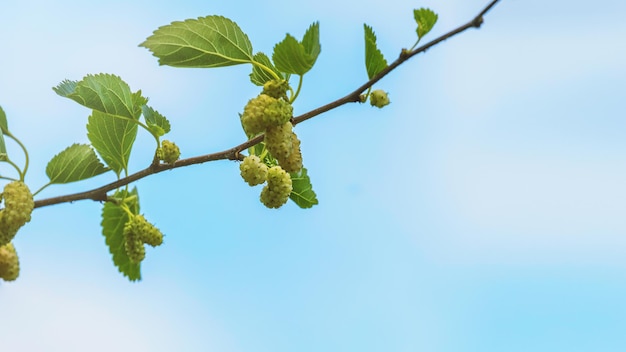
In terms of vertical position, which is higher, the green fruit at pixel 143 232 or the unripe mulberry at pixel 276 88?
the unripe mulberry at pixel 276 88

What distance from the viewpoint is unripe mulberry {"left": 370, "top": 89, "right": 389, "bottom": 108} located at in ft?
6.73

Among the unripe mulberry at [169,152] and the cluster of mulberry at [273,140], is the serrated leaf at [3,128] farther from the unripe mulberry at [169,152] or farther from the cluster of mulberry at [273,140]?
the cluster of mulberry at [273,140]

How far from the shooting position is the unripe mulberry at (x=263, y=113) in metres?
1.92

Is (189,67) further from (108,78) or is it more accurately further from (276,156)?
(276,156)

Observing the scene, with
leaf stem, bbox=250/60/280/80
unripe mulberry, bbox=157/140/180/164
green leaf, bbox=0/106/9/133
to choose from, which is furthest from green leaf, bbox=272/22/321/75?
green leaf, bbox=0/106/9/133

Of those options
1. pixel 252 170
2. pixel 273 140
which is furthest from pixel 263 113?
pixel 252 170

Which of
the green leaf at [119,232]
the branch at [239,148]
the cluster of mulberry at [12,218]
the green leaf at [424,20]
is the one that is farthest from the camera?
the green leaf at [119,232]

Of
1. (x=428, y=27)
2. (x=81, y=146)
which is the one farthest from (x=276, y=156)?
(x=81, y=146)

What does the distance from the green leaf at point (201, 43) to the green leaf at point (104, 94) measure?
18cm

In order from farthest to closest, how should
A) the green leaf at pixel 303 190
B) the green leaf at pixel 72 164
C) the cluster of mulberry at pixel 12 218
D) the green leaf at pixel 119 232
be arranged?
the green leaf at pixel 119 232 < the green leaf at pixel 303 190 < the green leaf at pixel 72 164 < the cluster of mulberry at pixel 12 218

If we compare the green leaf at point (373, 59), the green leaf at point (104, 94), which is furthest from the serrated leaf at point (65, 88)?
the green leaf at point (373, 59)

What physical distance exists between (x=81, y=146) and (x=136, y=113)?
0.70 ft

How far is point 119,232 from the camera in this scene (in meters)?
2.55

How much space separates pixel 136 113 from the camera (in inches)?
86.9
